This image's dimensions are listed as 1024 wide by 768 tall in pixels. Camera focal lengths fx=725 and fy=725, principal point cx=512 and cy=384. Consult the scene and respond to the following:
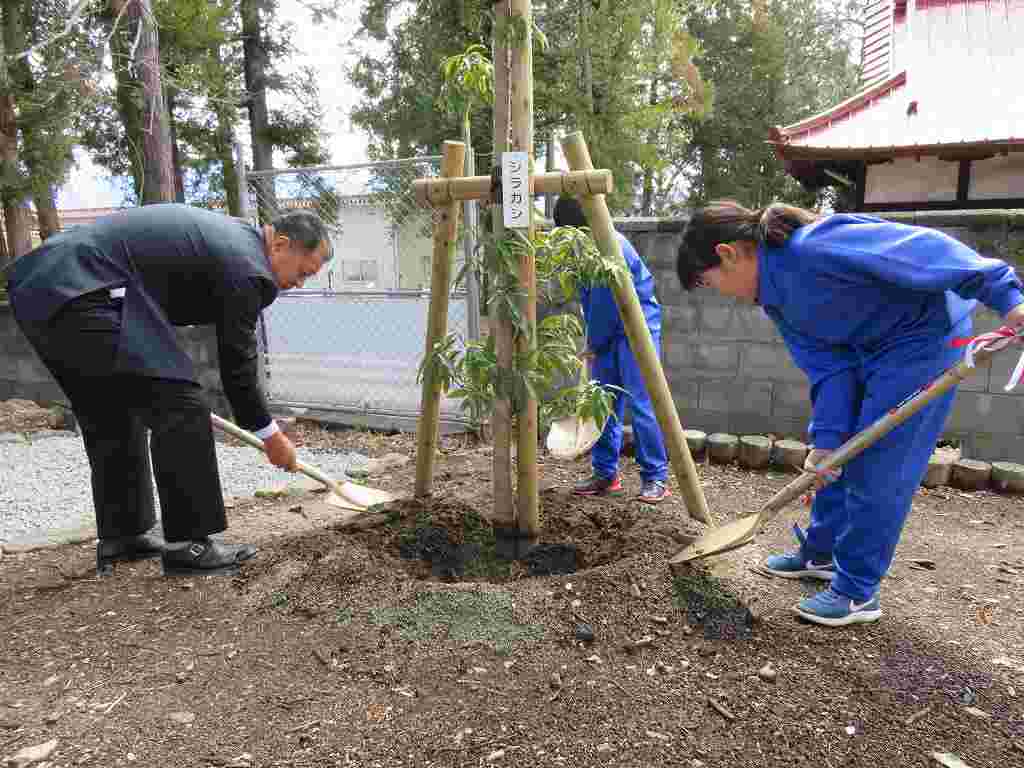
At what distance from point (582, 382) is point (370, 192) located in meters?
3.15

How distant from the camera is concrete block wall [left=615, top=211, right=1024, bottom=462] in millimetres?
4387

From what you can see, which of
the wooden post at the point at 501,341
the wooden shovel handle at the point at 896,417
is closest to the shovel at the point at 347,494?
the wooden post at the point at 501,341

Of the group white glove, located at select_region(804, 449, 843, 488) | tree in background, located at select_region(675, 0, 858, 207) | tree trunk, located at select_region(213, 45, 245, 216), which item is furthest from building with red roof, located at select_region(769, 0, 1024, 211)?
tree in background, located at select_region(675, 0, 858, 207)

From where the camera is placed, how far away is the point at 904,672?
2.14 metres

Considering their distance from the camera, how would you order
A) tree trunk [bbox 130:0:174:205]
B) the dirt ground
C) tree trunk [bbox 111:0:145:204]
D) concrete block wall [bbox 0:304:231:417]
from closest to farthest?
the dirt ground, tree trunk [bbox 130:0:174:205], concrete block wall [bbox 0:304:231:417], tree trunk [bbox 111:0:145:204]

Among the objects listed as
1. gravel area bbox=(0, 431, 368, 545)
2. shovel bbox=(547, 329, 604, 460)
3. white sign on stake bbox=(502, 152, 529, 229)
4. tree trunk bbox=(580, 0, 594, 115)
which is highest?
tree trunk bbox=(580, 0, 594, 115)

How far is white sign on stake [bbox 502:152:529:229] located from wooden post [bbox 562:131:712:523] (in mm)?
252

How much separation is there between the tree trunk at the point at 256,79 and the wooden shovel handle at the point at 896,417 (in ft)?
39.1

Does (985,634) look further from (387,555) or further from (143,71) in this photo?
(143,71)

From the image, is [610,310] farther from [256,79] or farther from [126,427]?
[256,79]

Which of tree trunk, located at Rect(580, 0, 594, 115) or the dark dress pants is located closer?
the dark dress pants

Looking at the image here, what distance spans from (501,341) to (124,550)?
1.89 metres

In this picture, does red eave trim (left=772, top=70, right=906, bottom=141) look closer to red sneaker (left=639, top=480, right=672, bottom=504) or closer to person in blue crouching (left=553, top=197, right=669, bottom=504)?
person in blue crouching (left=553, top=197, right=669, bottom=504)

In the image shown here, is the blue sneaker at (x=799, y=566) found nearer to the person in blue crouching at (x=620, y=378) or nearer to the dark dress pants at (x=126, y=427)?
the person in blue crouching at (x=620, y=378)
